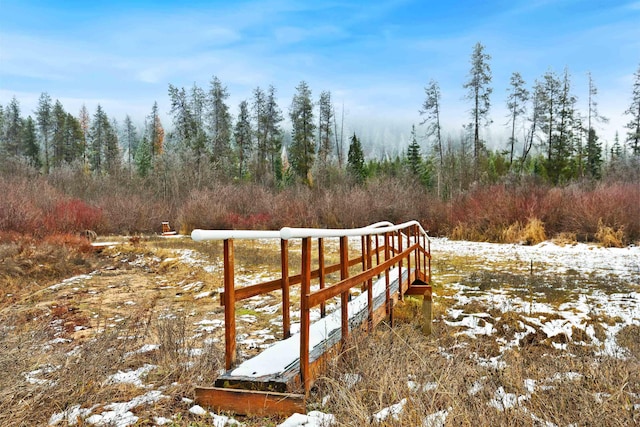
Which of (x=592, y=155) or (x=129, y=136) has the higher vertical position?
(x=129, y=136)

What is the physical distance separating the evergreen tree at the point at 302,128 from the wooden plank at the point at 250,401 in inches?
1805

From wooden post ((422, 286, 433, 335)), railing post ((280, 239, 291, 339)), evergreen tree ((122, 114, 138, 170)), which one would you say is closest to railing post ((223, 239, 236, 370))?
railing post ((280, 239, 291, 339))

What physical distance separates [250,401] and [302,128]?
47574 mm

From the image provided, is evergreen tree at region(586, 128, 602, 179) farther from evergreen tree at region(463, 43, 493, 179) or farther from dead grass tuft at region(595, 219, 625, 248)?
dead grass tuft at region(595, 219, 625, 248)

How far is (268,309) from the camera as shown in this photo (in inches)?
329

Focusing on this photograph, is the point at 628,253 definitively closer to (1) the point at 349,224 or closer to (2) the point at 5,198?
(1) the point at 349,224

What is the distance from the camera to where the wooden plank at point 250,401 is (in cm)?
331

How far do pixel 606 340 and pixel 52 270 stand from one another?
43.6ft

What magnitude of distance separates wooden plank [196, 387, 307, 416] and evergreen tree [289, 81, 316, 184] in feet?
150

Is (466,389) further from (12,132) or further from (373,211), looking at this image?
(12,132)

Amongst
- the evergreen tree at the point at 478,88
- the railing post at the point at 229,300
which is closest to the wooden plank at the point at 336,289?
the railing post at the point at 229,300

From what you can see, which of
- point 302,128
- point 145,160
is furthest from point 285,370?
point 145,160

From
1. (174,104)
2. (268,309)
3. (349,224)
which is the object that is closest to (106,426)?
(268,309)

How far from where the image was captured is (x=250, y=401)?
3398 millimetres
